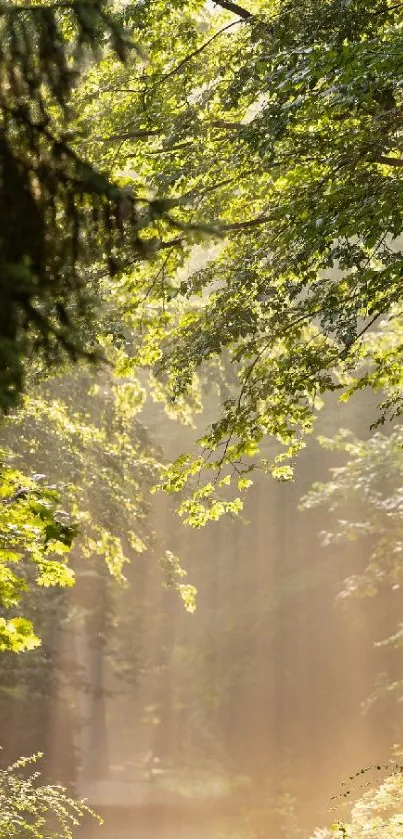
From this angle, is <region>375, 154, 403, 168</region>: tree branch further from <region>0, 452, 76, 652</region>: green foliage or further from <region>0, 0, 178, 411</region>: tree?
<region>0, 452, 76, 652</region>: green foliage

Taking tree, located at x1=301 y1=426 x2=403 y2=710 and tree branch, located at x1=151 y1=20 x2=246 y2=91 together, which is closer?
tree branch, located at x1=151 y1=20 x2=246 y2=91

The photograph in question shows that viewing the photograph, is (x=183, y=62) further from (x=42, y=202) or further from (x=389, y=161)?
(x=42, y=202)

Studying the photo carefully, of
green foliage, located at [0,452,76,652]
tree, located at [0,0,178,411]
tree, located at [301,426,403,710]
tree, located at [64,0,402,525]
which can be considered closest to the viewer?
tree, located at [0,0,178,411]

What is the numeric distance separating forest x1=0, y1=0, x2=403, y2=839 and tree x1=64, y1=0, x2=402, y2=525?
3cm

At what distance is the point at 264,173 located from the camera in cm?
738

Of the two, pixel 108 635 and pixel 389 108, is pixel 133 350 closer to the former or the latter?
pixel 389 108

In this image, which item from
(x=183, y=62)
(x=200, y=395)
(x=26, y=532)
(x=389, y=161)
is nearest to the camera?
(x=26, y=532)

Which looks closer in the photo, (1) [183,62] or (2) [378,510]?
(1) [183,62]

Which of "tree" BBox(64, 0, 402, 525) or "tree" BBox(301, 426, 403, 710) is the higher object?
"tree" BBox(301, 426, 403, 710)

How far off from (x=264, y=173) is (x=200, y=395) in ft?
26.0

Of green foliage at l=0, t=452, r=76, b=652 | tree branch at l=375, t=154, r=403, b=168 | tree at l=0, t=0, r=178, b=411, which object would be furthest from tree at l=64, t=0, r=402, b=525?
green foliage at l=0, t=452, r=76, b=652

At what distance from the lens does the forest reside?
3.83 metres

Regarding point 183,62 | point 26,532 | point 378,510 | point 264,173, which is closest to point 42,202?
point 26,532

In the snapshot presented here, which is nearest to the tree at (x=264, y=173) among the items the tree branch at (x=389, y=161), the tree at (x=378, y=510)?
the tree branch at (x=389, y=161)
